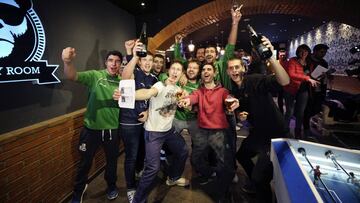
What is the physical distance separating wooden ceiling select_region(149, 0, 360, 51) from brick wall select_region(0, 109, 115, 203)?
10.0 ft

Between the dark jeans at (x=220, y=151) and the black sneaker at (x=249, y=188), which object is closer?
the dark jeans at (x=220, y=151)

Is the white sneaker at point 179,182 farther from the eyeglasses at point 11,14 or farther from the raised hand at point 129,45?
the eyeglasses at point 11,14

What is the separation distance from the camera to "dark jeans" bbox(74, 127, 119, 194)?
246cm

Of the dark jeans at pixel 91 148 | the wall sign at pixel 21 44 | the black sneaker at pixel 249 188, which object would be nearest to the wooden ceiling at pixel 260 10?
the wall sign at pixel 21 44

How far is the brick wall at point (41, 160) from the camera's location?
1.99 meters

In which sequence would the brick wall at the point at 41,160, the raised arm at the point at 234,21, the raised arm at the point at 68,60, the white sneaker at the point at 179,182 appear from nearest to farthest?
the brick wall at the point at 41,160 → the raised arm at the point at 68,60 → the raised arm at the point at 234,21 → the white sneaker at the point at 179,182

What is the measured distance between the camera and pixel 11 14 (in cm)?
211

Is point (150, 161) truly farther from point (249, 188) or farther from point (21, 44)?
point (21, 44)

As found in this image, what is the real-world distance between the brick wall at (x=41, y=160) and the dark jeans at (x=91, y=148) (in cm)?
30

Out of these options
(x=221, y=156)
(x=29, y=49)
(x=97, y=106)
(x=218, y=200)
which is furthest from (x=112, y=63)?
(x=218, y=200)

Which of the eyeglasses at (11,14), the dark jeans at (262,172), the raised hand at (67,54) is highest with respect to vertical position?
the eyeglasses at (11,14)

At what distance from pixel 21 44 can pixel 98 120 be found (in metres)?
1.09

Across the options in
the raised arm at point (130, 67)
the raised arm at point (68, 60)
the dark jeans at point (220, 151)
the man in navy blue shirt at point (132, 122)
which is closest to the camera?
the raised arm at point (130, 67)

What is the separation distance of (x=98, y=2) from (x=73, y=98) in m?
1.78
